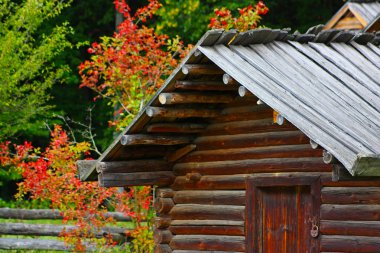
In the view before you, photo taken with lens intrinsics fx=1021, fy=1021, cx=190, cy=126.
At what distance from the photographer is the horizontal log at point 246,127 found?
13.1 meters

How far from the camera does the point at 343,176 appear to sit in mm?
10609

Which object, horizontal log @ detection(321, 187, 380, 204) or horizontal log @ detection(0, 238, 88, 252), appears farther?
horizontal log @ detection(0, 238, 88, 252)

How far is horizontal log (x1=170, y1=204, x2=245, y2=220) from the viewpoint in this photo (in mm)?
13461

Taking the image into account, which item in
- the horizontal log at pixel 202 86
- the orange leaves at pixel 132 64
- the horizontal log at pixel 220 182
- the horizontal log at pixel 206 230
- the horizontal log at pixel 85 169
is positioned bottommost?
the horizontal log at pixel 206 230

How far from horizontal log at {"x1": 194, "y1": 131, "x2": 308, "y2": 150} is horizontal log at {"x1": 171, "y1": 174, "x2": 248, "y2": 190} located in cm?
43

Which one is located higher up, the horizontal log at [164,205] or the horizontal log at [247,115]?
the horizontal log at [247,115]

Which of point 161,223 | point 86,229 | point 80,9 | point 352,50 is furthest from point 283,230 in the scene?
point 80,9

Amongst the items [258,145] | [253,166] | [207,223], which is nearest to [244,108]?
[258,145]

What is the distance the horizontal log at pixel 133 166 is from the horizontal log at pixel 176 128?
728 millimetres

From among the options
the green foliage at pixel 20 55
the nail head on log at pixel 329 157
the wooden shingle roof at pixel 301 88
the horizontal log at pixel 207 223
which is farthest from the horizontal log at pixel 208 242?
the green foliage at pixel 20 55

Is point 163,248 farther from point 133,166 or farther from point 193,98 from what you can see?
point 193,98

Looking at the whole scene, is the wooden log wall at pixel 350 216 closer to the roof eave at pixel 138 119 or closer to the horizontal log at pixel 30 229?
the roof eave at pixel 138 119

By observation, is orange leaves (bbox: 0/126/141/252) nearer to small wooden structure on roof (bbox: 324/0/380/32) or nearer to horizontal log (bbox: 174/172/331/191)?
horizontal log (bbox: 174/172/331/191)

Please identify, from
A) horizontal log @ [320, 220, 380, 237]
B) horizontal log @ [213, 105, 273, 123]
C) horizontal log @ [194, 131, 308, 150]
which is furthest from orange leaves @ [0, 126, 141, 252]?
horizontal log @ [320, 220, 380, 237]
